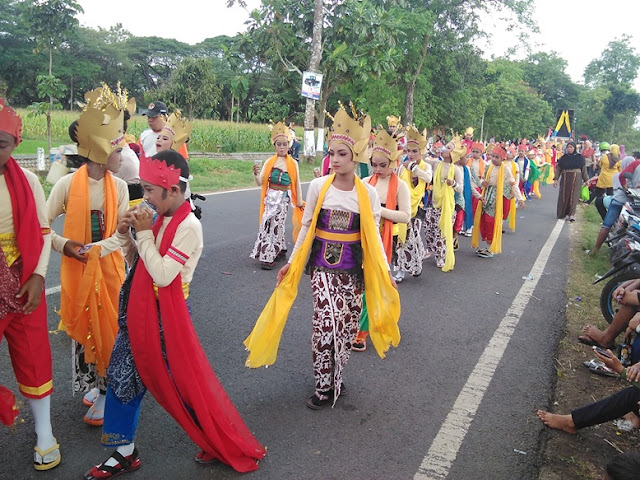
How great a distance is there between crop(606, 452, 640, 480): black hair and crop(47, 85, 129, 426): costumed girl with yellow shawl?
2.82m

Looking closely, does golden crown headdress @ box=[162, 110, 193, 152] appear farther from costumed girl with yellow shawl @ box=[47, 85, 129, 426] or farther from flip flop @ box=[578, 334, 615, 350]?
flip flop @ box=[578, 334, 615, 350]

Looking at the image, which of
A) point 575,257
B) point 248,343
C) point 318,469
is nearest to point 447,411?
point 318,469

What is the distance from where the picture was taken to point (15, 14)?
36.2 metres

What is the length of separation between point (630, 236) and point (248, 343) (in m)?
4.67

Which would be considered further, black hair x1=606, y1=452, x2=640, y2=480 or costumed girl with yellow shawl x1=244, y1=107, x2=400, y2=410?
costumed girl with yellow shawl x1=244, y1=107, x2=400, y2=410

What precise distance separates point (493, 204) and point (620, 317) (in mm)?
4946

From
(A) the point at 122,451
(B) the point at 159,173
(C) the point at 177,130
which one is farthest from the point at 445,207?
(A) the point at 122,451

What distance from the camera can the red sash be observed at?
292 centimetres

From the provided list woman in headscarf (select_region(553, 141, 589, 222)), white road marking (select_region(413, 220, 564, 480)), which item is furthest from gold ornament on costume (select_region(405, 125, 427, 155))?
woman in headscarf (select_region(553, 141, 589, 222))

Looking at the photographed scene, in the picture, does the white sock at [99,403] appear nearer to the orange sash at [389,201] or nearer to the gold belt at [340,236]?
the gold belt at [340,236]

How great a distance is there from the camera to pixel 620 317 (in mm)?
5062

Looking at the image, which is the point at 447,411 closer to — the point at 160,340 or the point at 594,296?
the point at 160,340

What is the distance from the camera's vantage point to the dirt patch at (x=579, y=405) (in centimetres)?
348

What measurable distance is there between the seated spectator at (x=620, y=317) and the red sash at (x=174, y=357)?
3.22m
